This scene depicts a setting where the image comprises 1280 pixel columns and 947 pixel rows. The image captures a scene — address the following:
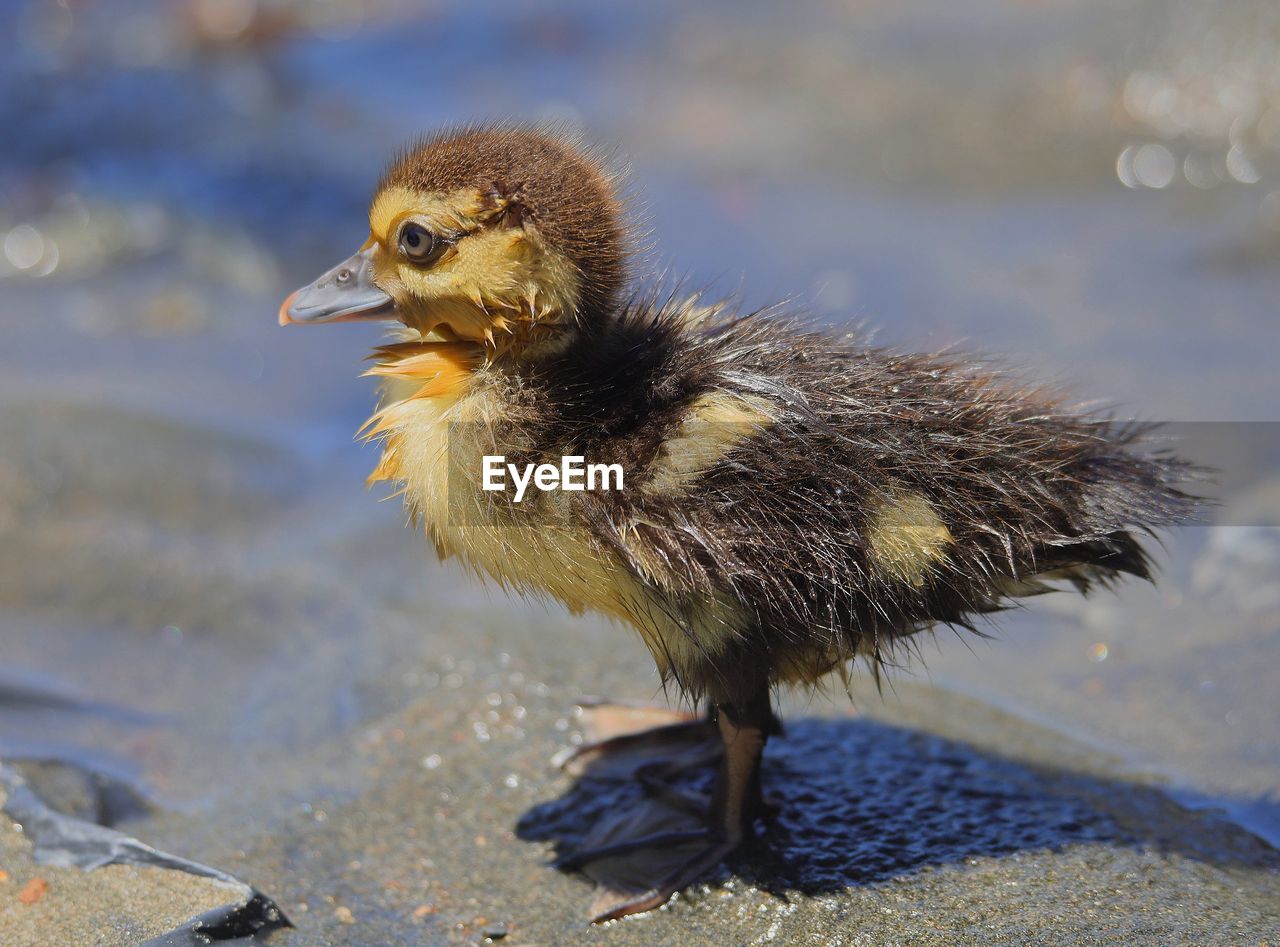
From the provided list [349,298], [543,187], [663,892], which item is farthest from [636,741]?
[543,187]

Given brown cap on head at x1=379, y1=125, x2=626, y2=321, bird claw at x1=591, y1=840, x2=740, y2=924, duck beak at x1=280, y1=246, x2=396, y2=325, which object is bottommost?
bird claw at x1=591, y1=840, x2=740, y2=924

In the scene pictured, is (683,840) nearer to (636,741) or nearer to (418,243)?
(636,741)

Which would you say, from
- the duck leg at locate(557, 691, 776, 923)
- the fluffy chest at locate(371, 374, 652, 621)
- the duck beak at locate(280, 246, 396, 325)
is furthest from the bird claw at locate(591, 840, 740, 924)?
the duck beak at locate(280, 246, 396, 325)

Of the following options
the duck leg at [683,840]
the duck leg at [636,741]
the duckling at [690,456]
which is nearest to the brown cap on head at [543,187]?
the duckling at [690,456]

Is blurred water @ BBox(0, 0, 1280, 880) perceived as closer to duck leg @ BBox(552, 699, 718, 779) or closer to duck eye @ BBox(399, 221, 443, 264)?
duck leg @ BBox(552, 699, 718, 779)
